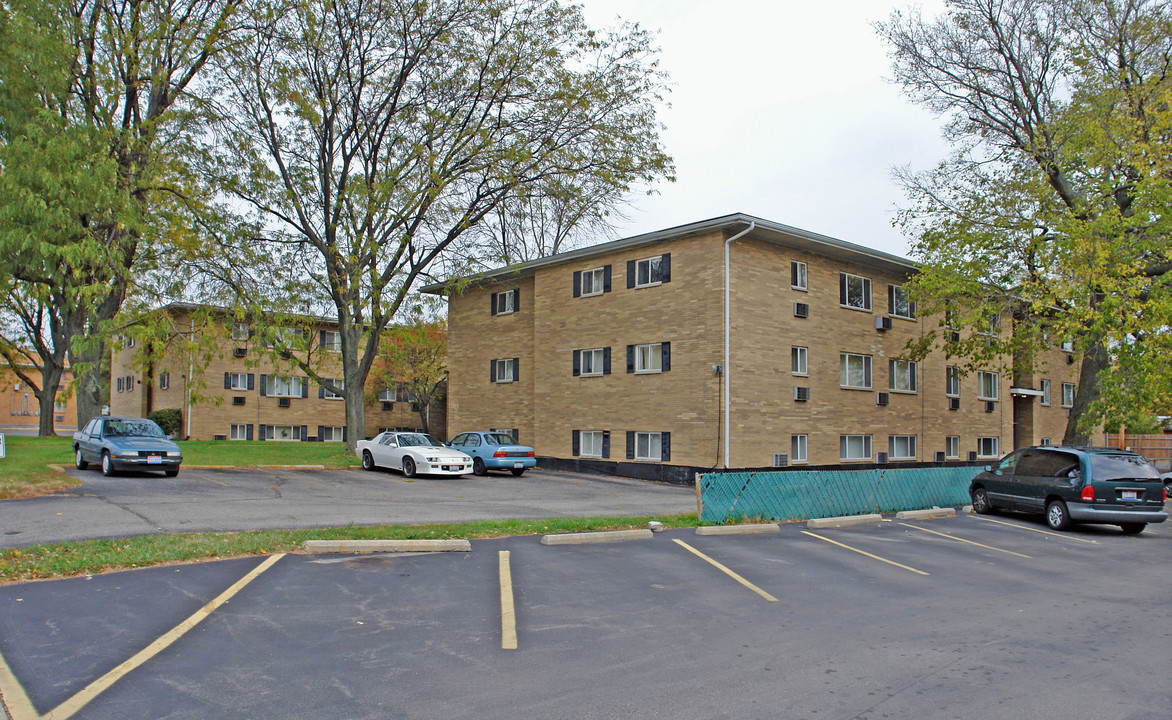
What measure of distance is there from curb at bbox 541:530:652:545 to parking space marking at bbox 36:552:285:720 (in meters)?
4.18

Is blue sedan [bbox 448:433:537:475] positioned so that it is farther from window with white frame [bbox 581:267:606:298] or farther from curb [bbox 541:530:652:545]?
curb [bbox 541:530:652:545]

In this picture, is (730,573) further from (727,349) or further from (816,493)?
(727,349)

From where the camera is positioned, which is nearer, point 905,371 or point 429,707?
point 429,707

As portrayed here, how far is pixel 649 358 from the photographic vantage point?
984 inches

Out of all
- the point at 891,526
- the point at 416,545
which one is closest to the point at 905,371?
the point at 891,526

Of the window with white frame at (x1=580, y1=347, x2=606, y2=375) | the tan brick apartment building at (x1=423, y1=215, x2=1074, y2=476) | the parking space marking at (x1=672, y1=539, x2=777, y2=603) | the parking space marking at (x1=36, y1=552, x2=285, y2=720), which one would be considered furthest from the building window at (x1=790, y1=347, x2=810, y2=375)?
the parking space marking at (x1=36, y1=552, x2=285, y2=720)

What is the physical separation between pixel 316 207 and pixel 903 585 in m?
22.6

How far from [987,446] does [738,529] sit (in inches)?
944

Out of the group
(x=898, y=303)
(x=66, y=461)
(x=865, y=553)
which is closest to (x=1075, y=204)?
(x=898, y=303)

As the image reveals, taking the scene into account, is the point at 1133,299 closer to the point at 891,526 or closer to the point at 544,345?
the point at 891,526

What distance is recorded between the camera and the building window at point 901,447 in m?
27.7

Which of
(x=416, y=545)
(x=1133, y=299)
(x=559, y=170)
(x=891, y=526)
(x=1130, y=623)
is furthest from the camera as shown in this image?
(x=559, y=170)

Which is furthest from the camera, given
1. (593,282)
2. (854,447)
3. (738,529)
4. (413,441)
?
(593,282)

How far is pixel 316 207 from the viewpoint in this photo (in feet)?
85.9
